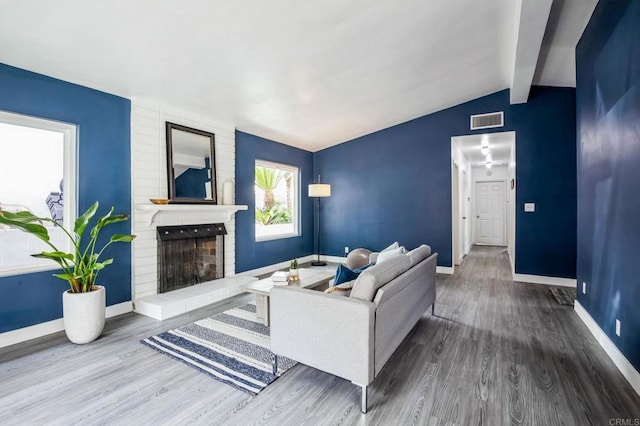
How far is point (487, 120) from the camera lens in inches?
201

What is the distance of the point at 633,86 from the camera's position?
7.00ft

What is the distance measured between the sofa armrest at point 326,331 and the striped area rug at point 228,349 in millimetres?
281

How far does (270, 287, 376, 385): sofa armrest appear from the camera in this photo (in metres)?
1.79

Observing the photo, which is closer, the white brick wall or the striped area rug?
the striped area rug

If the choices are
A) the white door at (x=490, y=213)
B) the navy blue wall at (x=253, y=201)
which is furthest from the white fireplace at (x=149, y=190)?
the white door at (x=490, y=213)

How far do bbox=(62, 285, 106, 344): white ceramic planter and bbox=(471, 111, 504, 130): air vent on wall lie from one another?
19.0 feet

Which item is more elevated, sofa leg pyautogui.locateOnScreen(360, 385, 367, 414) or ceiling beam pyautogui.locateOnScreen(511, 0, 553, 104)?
ceiling beam pyautogui.locateOnScreen(511, 0, 553, 104)

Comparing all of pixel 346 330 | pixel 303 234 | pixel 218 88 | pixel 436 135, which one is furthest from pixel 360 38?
pixel 303 234

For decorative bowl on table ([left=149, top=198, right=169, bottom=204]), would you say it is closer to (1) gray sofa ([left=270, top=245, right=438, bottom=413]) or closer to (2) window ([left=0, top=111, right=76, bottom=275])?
(2) window ([left=0, top=111, right=76, bottom=275])

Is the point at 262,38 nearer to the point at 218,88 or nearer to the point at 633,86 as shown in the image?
the point at 218,88

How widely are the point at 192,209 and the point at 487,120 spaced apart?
4912mm

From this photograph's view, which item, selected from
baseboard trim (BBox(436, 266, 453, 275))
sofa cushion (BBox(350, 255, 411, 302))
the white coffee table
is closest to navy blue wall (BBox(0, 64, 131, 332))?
the white coffee table

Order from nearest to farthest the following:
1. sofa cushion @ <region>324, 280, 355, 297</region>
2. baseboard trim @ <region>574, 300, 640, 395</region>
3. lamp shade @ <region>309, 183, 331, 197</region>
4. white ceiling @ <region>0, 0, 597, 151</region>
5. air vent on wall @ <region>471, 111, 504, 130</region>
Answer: baseboard trim @ <region>574, 300, 640, 395</region>, sofa cushion @ <region>324, 280, 355, 297</region>, white ceiling @ <region>0, 0, 597, 151</region>, air vent on wall @ <region>471, 111, 504, 130</region>, lamp shade @ <region>309, 183, 331, 197</region>

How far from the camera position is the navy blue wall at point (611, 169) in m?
2.13
